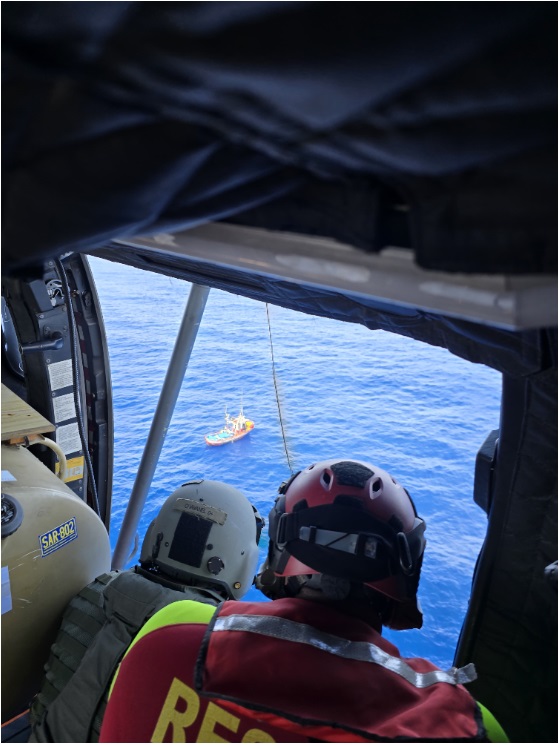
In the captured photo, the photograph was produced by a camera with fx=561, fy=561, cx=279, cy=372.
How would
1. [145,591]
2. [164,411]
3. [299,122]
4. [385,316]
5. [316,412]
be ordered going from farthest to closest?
[316,412] → [164,411] → [145,591] → [385,316] → [299,122]

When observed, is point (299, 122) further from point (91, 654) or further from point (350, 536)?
point (91, 654)

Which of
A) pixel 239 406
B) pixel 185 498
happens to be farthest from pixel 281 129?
pixel 239 406

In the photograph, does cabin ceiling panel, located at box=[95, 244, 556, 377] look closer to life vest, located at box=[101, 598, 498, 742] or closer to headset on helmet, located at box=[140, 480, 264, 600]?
life vest, located at box=[101, 598, 498, 742]

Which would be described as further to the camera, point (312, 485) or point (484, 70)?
point (312, 485)

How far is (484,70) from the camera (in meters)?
0.53

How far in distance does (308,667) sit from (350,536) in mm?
413

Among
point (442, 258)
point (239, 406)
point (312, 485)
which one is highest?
point (442, 258)

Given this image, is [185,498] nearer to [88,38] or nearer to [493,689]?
[493,689]

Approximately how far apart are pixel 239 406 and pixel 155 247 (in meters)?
9.18

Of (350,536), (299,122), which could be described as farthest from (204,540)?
(299,122)

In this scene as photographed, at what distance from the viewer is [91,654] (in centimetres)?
200

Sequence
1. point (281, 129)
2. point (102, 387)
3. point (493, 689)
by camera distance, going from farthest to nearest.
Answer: point (102, 387) → point (493, 689) → point (281, 129)

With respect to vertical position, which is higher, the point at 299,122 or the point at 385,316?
the point at 299,122

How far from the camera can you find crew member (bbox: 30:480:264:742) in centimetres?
196
